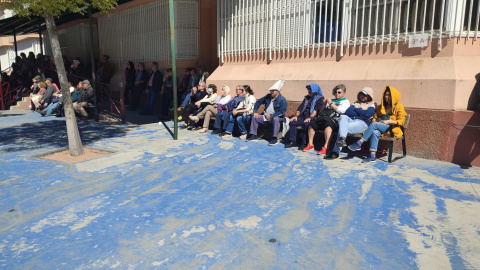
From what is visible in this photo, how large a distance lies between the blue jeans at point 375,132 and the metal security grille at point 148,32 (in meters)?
7.67

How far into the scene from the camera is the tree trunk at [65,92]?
6750mm

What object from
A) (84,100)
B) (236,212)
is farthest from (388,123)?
(84,100)

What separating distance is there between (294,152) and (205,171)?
209 cm

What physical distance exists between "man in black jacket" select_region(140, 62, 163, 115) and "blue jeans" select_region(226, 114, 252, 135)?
15.6ft

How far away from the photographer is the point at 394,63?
275 inches

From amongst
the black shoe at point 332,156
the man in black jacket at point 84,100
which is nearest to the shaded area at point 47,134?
the man in black jacket at point 84,100

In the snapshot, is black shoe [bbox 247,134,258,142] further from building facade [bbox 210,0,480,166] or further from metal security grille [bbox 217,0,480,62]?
metal security grille [bbox 217,0,480,62]

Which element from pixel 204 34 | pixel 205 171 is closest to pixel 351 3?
pixel 205 171

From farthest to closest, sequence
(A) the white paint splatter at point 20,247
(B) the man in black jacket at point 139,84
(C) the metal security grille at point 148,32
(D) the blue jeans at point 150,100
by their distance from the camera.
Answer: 1. (B) the man in black jacket at point 139,84
2. (D) the blue jeans at point 150,100
3. (C) the metal security grille at point 148,32
4. (A) the white paint splatter at point 20,247

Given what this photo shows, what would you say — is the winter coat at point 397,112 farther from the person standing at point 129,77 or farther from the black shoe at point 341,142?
the person standing at point 129,77

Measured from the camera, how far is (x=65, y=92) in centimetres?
685

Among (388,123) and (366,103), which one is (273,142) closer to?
(366,103)

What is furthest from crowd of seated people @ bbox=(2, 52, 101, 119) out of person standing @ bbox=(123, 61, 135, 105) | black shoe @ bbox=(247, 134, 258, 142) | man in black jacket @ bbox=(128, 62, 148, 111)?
black shoe @ bbox=(247, 134, 258, 142)

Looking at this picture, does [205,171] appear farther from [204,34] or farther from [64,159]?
[204,34]
